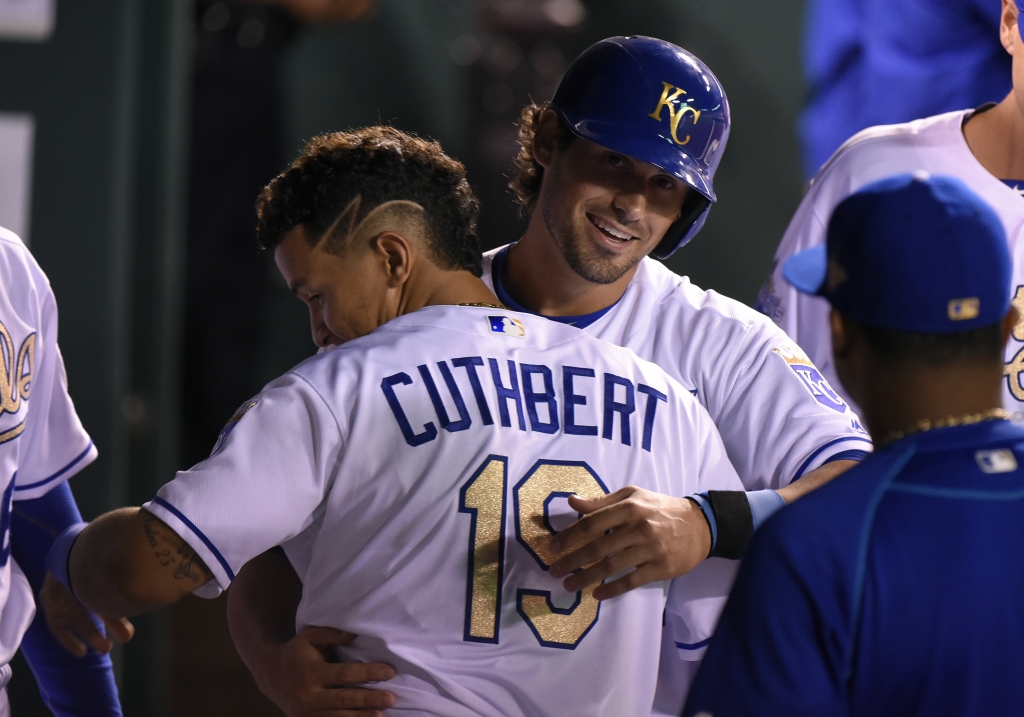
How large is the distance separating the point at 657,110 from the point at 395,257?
1.86 feet

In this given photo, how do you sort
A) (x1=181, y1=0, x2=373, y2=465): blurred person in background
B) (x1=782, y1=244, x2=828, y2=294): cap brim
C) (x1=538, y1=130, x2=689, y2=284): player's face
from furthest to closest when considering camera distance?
(x1=181, y1=0, x2=373, y2=465): blurred person in background, (x1=538, y1=130, x2=689, y2=284): player's face, (x1=782, y1=244, x2=828, y2=294): cap brim

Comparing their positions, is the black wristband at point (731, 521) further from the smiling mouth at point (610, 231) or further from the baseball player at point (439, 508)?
the smiling mouth at point (610, 231)

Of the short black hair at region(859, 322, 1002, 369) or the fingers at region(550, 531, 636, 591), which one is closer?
the short black hair at region(859, 322, 1002, 369)

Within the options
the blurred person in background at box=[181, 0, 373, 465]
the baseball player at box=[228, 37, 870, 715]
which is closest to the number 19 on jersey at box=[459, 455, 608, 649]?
the baseball player at box=[228, 37, 870, 715]

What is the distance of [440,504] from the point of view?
128 cm

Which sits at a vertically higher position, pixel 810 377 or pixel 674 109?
pixel 674 109

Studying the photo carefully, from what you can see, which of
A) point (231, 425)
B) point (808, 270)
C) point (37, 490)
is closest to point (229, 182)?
point (37, 490)

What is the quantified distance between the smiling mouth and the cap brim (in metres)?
0.73

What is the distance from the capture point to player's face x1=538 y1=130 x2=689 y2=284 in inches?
73.4

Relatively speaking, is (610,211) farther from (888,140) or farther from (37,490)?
(37,490)

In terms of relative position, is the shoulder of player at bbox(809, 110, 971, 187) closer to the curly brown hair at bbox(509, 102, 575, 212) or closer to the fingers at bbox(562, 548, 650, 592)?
the curly brown hair at bbox(509, 102, 575, 212)

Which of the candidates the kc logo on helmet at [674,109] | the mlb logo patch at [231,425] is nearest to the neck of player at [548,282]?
the kc logo on helmet at [674,109]

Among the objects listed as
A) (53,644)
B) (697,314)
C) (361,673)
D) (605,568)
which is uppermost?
(697,314)

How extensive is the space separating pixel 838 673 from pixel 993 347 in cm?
33
